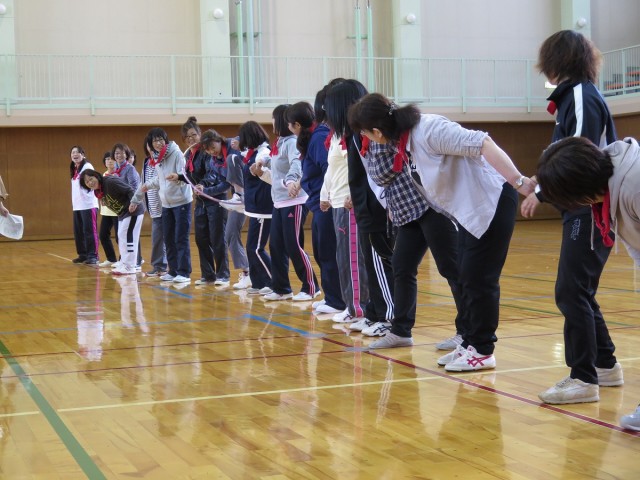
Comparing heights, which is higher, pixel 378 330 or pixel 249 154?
pixel 249 154

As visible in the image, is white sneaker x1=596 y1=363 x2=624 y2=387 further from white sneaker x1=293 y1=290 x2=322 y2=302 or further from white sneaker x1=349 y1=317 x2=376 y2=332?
white sneaker x1=293 y1=290 x2=322 y2=302

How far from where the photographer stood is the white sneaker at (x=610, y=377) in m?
4.12

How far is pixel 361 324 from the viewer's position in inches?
236

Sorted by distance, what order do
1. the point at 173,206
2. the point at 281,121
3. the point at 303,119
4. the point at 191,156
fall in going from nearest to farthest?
the point at 303,119, the point at 281,121, the point at 191,156, the point at 173,206

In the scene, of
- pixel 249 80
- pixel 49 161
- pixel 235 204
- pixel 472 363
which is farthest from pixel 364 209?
pixel 49 161

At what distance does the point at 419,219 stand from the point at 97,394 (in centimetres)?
182

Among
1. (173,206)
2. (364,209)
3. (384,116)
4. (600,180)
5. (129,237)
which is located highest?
(384,116)

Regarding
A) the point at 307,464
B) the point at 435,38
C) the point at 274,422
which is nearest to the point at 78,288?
the point at 274,422

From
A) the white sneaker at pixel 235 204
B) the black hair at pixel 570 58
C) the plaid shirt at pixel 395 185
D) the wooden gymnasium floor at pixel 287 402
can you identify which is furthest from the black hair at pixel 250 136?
the black hair at pixel 570 58

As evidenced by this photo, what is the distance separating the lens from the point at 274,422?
372 centimetres

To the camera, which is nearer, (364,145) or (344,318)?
(364,145)

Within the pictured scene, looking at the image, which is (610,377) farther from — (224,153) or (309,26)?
(309,26)

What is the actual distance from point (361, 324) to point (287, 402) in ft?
6.46

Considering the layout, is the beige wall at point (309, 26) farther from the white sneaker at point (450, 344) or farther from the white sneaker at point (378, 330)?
the white sneaker at point (450, 344)
